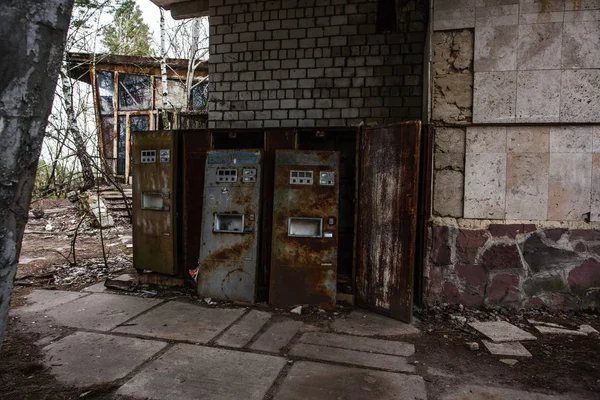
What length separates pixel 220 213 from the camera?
4.29 m

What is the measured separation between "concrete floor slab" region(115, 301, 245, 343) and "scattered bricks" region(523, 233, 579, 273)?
2.89 metres

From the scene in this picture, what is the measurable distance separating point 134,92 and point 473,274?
12873mm

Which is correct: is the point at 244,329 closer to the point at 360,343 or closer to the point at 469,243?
the point at 360,343

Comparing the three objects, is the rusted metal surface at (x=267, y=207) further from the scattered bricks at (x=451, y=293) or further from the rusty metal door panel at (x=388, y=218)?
the scattered bricks at (x=451, y=293)

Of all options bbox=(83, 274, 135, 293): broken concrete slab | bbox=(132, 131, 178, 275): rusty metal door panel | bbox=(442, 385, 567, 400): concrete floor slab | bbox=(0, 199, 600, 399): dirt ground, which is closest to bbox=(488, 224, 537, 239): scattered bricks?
bbox=(0, 199, 600, 399): dirt ground

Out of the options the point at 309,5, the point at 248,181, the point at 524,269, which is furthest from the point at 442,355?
the point at 309,5

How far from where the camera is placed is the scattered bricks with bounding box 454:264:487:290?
13.1 feet

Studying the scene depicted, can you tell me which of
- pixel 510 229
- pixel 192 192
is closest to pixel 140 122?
pixel 192 192

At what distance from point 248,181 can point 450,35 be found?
2.54m

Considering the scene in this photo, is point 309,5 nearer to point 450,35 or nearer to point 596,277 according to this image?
point 450,35

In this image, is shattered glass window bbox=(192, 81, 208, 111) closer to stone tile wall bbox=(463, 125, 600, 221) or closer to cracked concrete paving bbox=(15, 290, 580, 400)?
cracked concrete paving bbox=(15, 290, 580, 400)

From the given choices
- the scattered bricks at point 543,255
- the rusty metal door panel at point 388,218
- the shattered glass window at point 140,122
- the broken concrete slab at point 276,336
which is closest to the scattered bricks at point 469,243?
the scattered bricks at point 543,255

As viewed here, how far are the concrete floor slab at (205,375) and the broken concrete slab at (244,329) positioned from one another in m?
0.16

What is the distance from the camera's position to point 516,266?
3.94 meters
